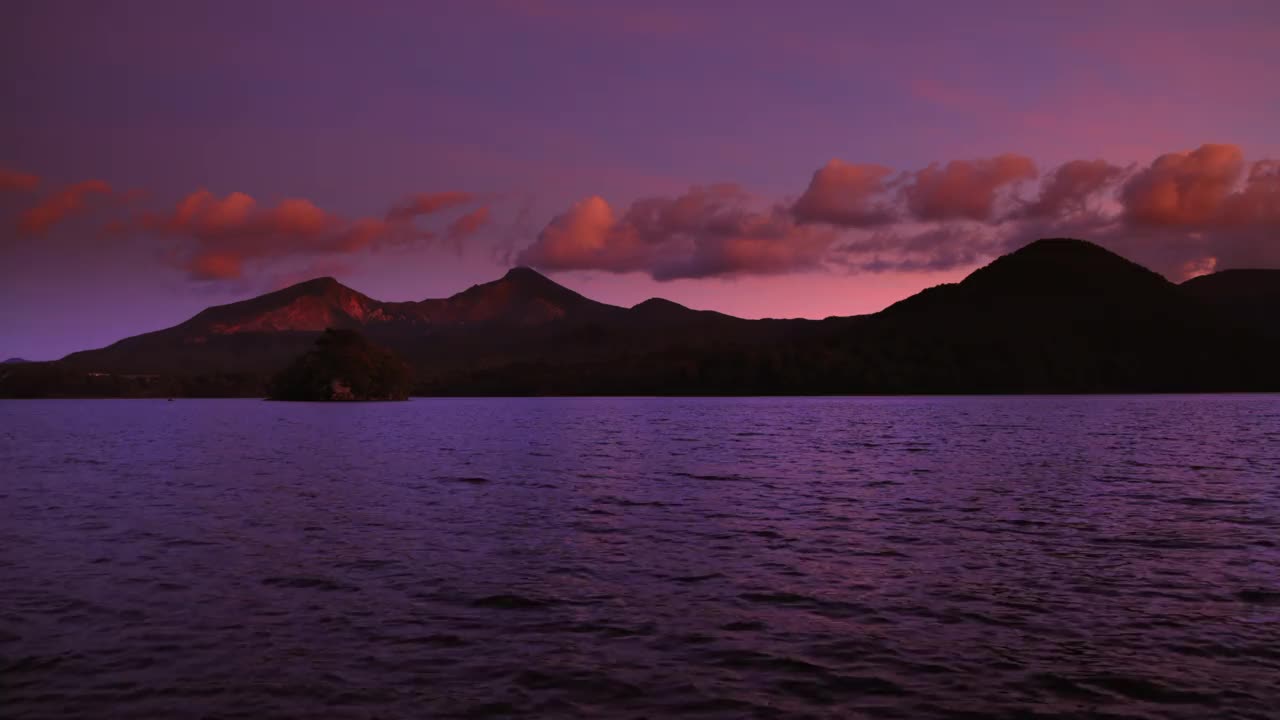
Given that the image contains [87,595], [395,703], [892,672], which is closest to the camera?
[395,703]

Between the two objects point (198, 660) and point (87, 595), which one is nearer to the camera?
point (198, 660)

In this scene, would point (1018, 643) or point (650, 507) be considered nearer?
point (1018, 643)

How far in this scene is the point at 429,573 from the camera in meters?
25.5

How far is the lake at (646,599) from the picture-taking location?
1530 centimetres

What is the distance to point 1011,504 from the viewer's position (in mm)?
40875

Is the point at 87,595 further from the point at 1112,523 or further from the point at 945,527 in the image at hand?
the point at 1112,523

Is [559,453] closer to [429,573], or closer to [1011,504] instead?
[1011,504]

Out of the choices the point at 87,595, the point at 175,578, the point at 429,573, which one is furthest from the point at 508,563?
the point at 87,595

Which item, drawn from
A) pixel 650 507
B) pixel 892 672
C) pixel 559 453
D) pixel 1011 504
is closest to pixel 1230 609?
pixel 892 672

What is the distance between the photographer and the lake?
1530cm

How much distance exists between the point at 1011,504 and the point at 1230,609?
2025cm

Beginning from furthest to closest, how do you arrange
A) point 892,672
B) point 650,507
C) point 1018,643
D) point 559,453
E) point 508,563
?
point 559,453
point 650,507
point 508,563
point 1018,643
point 892,672

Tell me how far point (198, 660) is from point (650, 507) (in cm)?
2516

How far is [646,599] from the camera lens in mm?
22203
